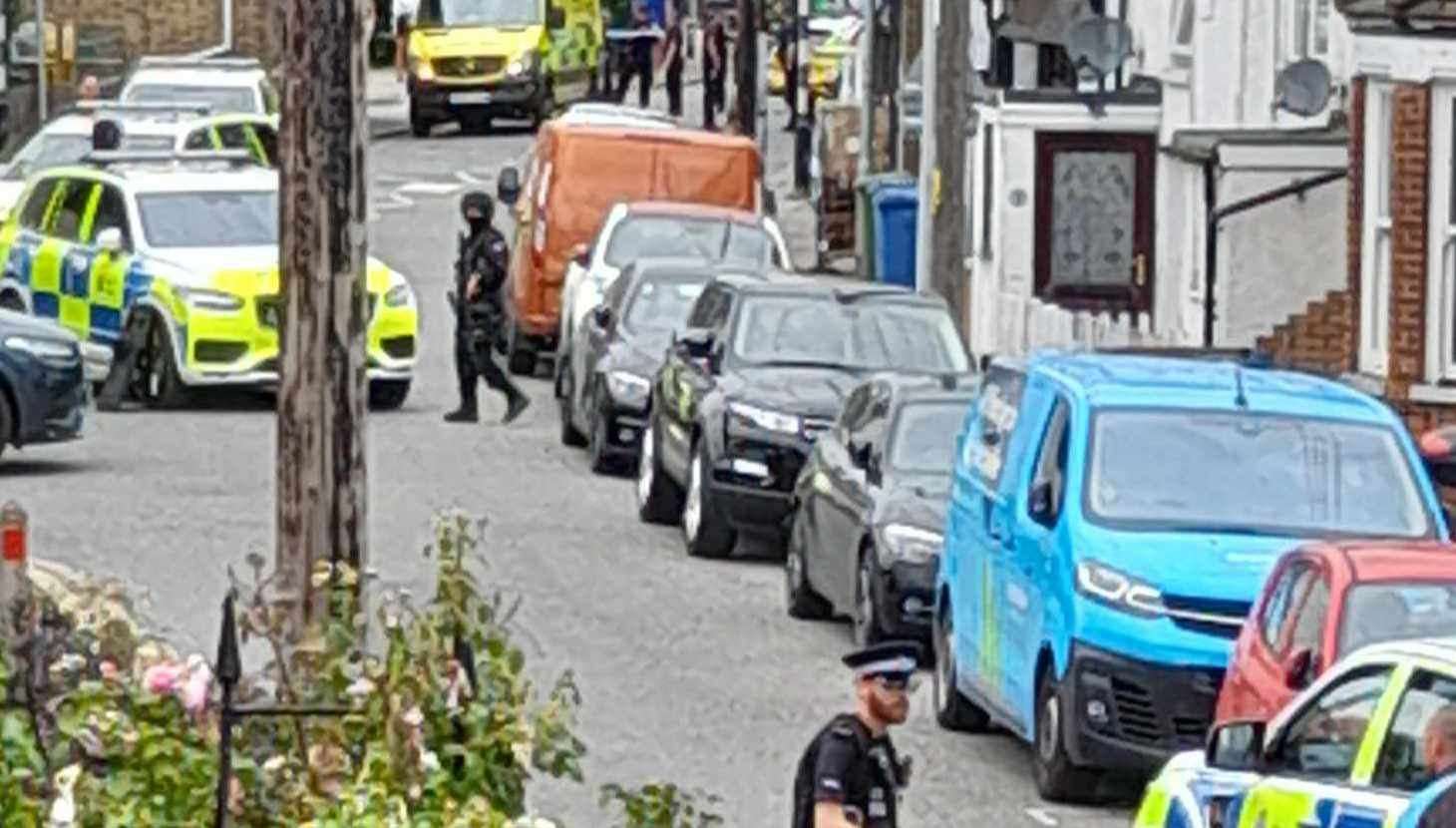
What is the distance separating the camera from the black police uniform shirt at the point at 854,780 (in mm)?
13047

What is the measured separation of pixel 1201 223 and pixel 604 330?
204 inches

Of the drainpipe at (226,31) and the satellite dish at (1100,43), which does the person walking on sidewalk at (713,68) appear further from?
the satellite dish at (1100,43)

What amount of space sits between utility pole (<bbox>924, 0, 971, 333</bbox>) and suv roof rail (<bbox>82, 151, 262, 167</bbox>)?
5.96 meters

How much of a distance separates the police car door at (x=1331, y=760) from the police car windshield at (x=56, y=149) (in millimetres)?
30877

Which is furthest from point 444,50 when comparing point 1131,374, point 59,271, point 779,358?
point 1131,374

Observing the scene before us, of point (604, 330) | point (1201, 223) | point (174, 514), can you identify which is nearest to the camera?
point (174, 514)

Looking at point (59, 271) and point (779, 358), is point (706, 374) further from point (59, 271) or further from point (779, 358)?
point (59, 271)

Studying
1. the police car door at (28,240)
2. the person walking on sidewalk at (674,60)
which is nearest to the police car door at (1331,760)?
the police car door at (28,240)

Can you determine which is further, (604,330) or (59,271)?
(59,271)

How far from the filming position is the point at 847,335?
27.7 meters

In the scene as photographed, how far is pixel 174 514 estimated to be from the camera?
26.9 m

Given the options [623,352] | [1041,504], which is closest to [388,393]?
[623,352]

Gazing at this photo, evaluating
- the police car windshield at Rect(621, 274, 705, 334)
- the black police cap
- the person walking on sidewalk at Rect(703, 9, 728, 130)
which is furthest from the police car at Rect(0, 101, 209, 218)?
the black police cap

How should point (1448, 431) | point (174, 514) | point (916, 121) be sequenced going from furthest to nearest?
point (916, 121), point (174, 514), point (1448, 431)
